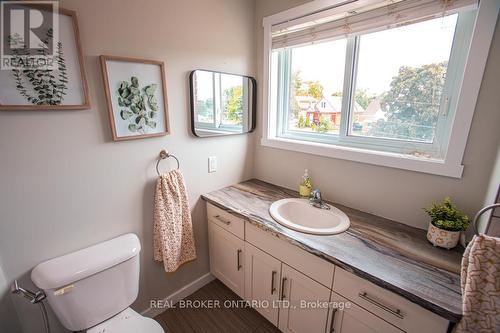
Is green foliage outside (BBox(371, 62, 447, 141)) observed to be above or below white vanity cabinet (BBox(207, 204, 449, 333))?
above

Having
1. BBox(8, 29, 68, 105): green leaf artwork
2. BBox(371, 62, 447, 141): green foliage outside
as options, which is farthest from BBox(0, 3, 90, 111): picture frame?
BBox(371, 62, 447, 141): green foliage outside

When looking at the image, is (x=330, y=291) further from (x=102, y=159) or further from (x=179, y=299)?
(x=102, y=159)

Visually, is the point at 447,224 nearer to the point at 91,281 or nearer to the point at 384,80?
the point at 384,80

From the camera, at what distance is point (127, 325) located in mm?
1149

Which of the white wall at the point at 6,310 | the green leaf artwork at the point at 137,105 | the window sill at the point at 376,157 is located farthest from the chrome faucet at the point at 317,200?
the white wall at the point at 6,310

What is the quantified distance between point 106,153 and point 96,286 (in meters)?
0.67

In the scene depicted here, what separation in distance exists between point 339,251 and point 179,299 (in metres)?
1.34

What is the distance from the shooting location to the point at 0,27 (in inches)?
34.5

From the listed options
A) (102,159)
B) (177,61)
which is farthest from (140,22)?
(102,159)

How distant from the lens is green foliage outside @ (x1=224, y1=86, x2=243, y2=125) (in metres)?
1.69

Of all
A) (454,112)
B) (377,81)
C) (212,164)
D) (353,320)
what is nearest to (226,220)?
(212,164)

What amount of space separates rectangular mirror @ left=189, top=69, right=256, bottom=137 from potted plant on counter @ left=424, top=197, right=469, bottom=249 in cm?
134

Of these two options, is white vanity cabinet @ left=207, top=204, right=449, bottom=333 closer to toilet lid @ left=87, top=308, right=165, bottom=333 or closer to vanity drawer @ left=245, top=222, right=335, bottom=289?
vanity drawer @ left=245, top=222, right=335, bottom=289

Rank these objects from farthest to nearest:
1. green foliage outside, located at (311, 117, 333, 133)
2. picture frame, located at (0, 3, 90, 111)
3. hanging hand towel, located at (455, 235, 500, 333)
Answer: green foliage outside, located at (311, 117, 333, 133) → picture frame, located at (0, 3, 90, 111) → hanging hand towel, located at (455, 235, 500, 333)
